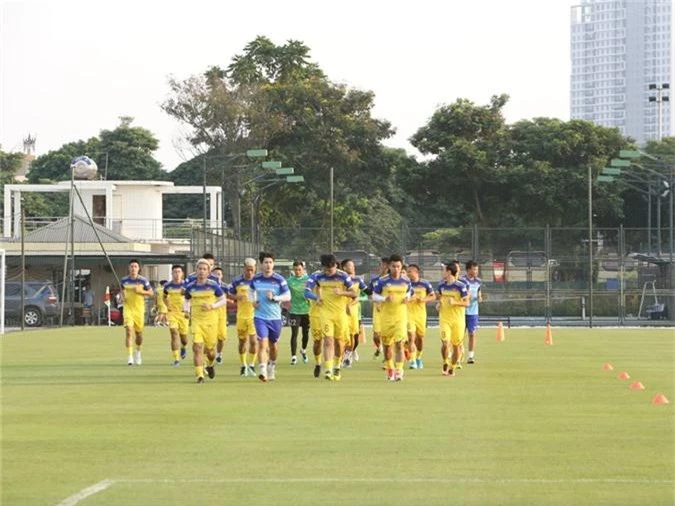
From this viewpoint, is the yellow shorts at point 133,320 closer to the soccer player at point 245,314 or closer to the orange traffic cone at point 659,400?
the soccer player at point 245,314

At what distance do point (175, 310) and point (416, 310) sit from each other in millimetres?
4624

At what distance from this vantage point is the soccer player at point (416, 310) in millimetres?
24953

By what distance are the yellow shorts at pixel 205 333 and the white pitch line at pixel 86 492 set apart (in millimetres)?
10675

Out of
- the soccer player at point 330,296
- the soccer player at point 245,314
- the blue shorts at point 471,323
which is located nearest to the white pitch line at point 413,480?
the soccer player at point 330,296

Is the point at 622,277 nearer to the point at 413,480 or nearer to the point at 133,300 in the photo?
the point at 133,300

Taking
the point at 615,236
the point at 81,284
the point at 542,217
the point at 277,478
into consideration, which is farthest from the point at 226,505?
the point at 542,217

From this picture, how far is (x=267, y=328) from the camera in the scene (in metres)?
22.5

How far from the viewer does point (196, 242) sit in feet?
176

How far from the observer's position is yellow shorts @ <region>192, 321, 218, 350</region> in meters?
22.2

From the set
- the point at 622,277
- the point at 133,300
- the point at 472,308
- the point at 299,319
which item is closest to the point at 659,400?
the point at 472,308

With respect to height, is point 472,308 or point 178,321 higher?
point 472,308

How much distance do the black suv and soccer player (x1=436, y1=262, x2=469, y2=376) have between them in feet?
95.4

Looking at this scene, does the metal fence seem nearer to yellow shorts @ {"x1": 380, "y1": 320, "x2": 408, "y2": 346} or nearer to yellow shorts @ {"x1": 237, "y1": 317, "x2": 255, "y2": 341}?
yellow shorts @ {"x1": 237, "y1": 317, "x2": 255, "y2": 341}

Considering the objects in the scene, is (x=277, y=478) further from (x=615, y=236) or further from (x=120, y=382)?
(x=615, y=236)
